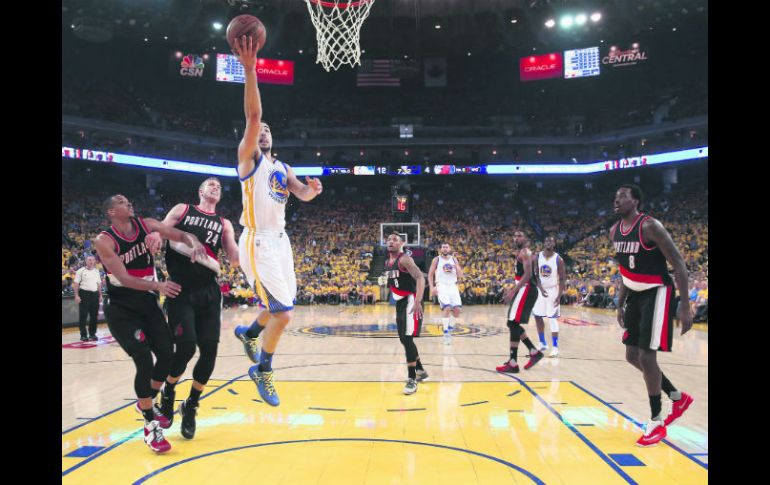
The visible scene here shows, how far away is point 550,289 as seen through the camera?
9672mm

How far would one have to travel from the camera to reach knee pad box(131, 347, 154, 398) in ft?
14.4

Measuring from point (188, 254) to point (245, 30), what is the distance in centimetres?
191

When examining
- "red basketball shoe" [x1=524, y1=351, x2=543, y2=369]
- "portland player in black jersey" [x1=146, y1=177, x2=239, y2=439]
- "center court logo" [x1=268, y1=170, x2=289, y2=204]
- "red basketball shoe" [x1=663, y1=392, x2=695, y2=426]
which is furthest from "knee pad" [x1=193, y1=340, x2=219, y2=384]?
"red basketball shoe" [x1=524, y1=351, x2=543, y2=369]

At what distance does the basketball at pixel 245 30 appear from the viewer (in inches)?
147

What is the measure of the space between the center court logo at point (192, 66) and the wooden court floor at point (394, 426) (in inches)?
961

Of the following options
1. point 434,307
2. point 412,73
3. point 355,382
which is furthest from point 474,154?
point 355,382

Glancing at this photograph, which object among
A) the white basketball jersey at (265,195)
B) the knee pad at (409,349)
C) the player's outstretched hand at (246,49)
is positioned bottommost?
the knee pad at (409,349)

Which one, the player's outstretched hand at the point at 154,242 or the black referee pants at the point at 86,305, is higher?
the player's outstretched hand at the point at 154,242

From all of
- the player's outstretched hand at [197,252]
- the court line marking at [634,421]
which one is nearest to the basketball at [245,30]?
the player's outstretched hand at [197,252]

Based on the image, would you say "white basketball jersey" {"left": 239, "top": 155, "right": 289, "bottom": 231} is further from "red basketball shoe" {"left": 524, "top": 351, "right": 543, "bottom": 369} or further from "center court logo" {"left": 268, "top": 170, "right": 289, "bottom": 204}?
"red basketball shoe" {"left": 524, "top": 351, "right": 543, "bottom": 369}

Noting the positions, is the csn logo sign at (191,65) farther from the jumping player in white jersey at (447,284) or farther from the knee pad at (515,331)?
the knee pad at (515,331)

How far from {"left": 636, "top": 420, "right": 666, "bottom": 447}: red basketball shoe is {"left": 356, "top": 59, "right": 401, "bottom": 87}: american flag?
29357mm

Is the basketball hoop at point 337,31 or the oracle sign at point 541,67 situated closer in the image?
the basketball hoop at point 337,31
